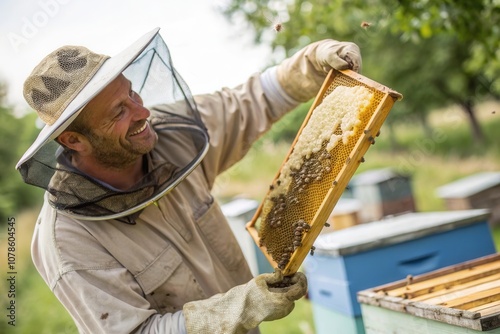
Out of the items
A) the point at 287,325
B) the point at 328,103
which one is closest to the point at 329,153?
the point at 328,103

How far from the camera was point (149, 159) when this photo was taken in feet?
7.79

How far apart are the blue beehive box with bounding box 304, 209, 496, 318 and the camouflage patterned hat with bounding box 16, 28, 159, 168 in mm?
1580

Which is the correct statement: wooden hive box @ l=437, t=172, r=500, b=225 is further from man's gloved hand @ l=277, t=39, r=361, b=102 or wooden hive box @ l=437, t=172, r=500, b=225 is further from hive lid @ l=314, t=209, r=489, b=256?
man's gloved hand @ l=277, t=39, r=361, b=102

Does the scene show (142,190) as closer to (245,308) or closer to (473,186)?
(245,308)

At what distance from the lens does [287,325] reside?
5.34 m

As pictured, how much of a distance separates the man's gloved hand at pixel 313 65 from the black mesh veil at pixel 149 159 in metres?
0.54

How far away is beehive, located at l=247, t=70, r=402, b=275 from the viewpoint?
5.92ft

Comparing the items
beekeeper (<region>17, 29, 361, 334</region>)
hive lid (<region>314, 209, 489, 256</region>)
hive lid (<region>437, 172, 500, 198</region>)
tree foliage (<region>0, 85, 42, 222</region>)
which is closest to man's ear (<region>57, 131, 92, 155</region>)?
beekeeper (<region>17, 29, 361, 334</region>)

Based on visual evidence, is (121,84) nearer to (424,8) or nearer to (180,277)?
(180,277)

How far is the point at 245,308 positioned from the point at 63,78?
1.26 metres

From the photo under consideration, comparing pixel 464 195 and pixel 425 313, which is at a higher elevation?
pixel 425 313

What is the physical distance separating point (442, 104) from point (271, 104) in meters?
14.1

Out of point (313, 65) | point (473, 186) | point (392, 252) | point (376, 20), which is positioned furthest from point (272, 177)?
point (313, 65)

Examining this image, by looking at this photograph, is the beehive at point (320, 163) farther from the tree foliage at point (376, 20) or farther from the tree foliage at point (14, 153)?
the tree foliage at point (14, 153)
